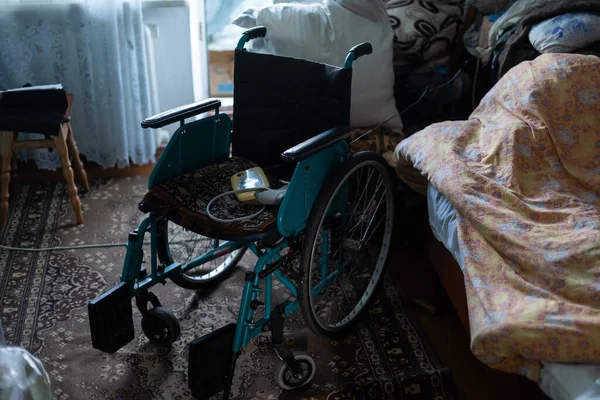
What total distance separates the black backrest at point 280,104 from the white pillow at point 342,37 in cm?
47

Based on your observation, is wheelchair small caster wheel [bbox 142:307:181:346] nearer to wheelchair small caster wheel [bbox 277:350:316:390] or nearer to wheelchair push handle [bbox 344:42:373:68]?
wheelchair small caster wheel [bbox 277:350:316:390]

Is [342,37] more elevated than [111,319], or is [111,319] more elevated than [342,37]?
[342,37]

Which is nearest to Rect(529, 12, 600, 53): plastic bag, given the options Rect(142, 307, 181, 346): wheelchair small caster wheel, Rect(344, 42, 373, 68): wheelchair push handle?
Rect(344, 42, 373, 68): wheelchair push handle

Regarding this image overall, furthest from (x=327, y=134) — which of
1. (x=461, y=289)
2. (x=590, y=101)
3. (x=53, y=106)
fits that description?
(x=53, y=106)

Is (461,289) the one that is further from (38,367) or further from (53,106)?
(53,106)

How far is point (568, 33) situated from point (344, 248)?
1.03 metres

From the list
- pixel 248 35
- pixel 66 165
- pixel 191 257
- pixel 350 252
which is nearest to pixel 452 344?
pixel 350 252

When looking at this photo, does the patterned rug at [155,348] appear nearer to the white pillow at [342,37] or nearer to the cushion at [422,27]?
the white pillow at [342,37]

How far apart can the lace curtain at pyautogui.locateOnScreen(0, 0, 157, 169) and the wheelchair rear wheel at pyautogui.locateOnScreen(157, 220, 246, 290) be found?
62cm

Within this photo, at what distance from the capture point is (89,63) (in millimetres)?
2668

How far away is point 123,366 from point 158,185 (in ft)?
1.89

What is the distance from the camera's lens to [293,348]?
192 cm

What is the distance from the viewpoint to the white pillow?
238cm

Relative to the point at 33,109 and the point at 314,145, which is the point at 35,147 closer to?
the point at 33,109
